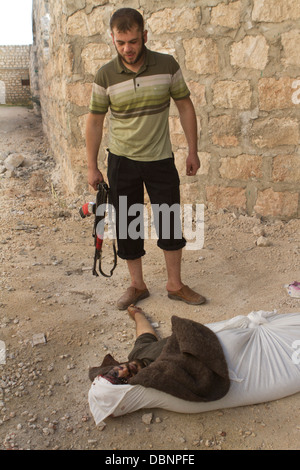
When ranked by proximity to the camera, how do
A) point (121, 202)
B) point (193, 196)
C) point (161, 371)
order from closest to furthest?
point (161, 371)
point (121, 202)
point (193, 196)

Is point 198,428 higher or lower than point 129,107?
lower

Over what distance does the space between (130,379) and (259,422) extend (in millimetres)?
608

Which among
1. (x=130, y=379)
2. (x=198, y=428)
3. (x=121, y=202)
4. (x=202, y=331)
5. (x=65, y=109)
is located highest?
(x=65, y=109)

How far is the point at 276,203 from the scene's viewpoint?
4055 mm

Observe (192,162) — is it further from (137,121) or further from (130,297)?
(130,297)

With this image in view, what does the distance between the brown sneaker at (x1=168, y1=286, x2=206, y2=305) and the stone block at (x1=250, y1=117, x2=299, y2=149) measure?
5.56 feet

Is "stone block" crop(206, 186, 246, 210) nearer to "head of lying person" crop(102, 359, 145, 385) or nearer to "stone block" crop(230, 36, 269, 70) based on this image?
"stone block" crop(230, 36, 269, 70)

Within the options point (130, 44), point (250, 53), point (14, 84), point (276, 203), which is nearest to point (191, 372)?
point (130, 44)

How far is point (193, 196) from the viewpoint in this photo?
14.1ft

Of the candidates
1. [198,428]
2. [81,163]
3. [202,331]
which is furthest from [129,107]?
[81,163]

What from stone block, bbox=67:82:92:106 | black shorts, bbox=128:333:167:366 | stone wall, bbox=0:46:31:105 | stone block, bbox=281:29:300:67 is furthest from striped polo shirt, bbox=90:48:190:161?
stone wall, bbox=0:46:31:105

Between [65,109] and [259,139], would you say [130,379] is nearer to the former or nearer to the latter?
[259,139]

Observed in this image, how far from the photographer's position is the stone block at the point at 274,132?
12.5 ft

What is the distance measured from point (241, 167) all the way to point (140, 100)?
1792mm
